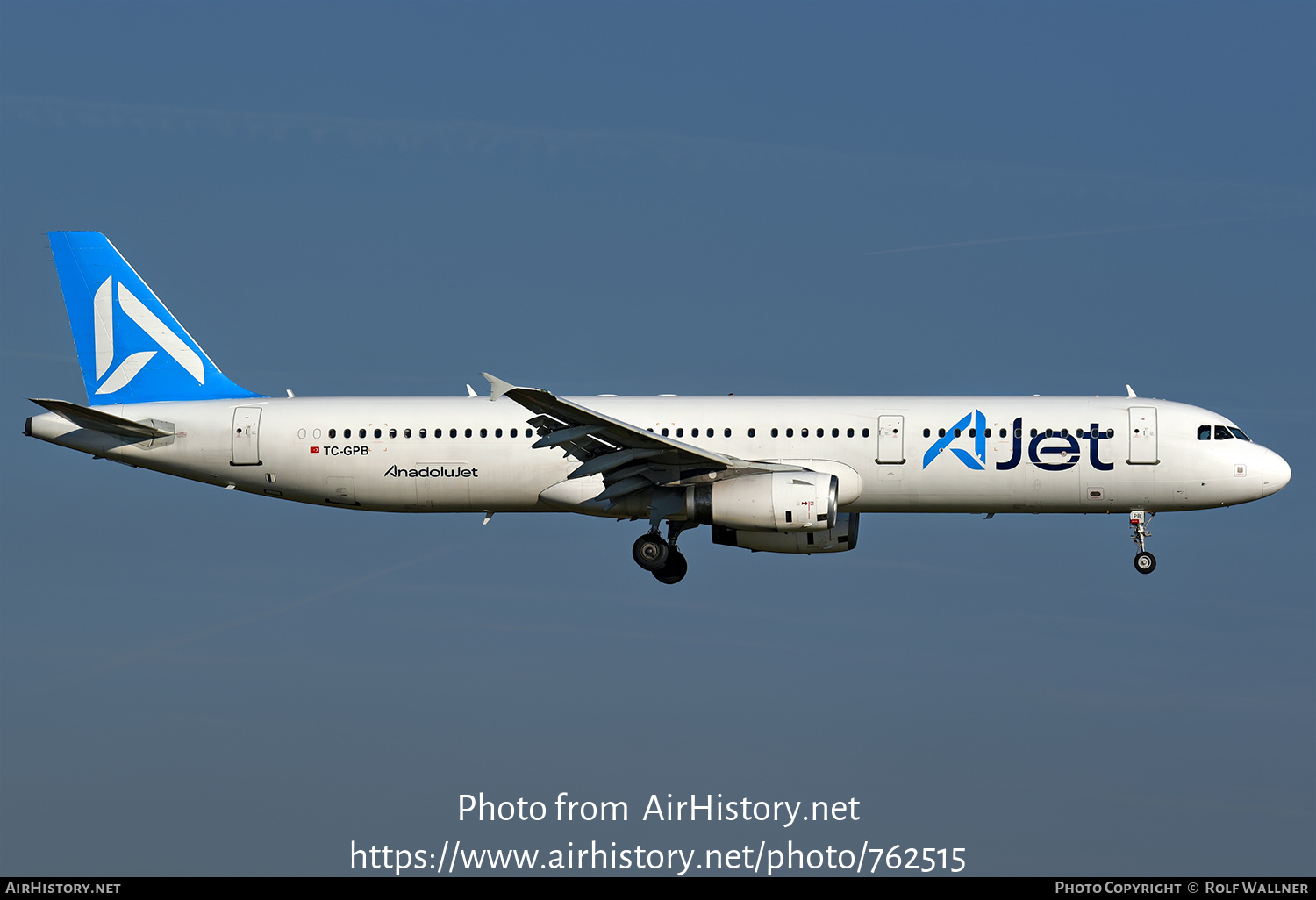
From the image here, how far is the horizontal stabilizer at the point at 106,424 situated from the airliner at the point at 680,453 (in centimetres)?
7

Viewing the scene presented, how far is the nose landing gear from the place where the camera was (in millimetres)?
34375

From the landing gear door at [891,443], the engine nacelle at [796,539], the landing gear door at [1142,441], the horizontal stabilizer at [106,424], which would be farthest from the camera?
the engine nacelle at [796,539]

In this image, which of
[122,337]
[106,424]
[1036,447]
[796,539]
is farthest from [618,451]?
[122,337]

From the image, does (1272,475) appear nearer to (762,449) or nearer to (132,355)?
(762,449)

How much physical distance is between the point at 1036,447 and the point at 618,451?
32.6ft

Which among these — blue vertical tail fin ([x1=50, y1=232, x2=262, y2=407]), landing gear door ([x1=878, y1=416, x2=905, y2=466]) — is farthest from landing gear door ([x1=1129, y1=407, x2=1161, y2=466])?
blue vertical tail fin ([x1=50, y1=232, x2=262, y2=407])

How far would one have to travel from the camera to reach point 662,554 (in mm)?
34375

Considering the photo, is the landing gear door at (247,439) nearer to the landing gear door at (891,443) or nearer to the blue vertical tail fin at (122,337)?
the blue vertical tail fin at (122,337)

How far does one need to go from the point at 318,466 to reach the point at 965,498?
16.0 m

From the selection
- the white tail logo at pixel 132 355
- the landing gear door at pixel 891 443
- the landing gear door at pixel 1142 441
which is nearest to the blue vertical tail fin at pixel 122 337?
the white tail logo at pixel 132 355

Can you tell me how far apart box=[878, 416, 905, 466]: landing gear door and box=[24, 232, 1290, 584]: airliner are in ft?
0.13

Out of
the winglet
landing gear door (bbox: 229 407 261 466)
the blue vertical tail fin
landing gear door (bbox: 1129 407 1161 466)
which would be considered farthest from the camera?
the blue vertical tail fin

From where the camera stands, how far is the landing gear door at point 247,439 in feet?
116

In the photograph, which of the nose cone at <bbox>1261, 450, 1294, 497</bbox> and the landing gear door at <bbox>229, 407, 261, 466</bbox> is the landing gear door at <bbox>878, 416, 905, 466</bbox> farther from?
the landing gear door at <bbox>229, 407, 261, 466</bbox>
